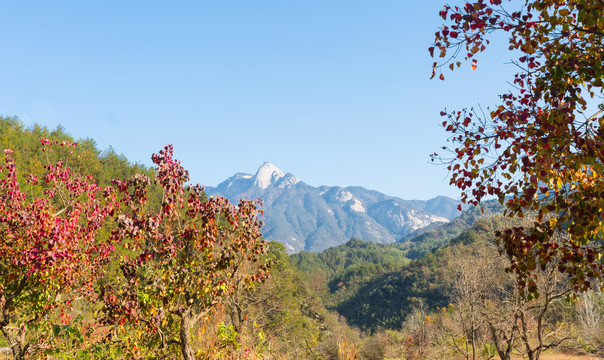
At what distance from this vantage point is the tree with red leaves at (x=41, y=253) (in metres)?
5.89

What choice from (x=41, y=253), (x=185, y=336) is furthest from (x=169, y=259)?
(x=41, y=253)

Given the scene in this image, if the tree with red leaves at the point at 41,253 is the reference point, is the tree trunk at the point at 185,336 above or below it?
below

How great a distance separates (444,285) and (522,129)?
65.4m

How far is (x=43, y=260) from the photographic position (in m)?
5.68

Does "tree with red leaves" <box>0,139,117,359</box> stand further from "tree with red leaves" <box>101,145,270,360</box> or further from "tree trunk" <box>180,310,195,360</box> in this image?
"tree trunk" <box>180,310,195,360</box>

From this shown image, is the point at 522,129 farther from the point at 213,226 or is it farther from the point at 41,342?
the point at 41,342

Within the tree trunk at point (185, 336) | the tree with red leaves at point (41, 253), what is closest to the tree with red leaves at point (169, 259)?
the tree trunk at point (185, 336)

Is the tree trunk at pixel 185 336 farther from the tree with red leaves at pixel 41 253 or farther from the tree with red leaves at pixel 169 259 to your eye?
the tree with red leaves at pixel 41 253

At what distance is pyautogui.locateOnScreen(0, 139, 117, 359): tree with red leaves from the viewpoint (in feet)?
19.3

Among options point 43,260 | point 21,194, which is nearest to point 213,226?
point 43,260

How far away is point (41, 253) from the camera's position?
5836 millimetres

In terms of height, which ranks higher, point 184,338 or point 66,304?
point 66,304

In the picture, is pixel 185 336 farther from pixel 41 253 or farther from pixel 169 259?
pixel 41 253

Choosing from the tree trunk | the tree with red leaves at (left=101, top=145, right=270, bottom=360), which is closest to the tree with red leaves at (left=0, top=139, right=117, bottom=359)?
the tree with red leaves at (left=101, top=145, right=270, bottom=360)
